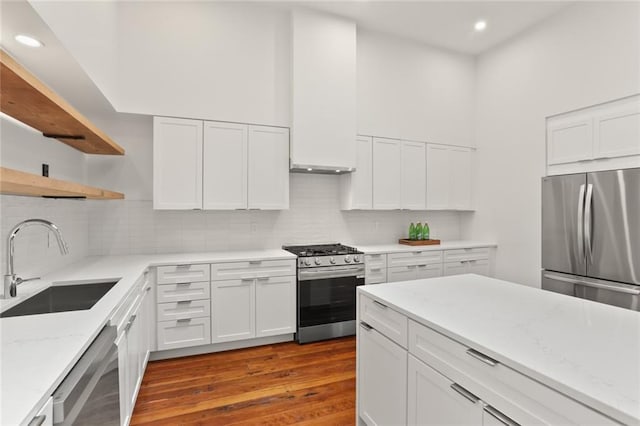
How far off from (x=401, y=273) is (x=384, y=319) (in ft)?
7.45

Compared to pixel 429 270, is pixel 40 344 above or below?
above

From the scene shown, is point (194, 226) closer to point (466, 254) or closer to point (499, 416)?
point (499, 416)

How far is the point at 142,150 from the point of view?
3434mm

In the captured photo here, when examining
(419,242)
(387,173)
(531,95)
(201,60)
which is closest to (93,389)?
(201,60)

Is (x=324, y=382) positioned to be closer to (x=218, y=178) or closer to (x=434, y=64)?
(x=218, y=178)

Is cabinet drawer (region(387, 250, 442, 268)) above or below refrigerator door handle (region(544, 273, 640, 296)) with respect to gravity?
above

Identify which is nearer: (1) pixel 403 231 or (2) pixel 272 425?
(2) pixel 272 425

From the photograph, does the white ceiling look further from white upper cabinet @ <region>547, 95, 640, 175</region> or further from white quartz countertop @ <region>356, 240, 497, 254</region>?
white quartz countertop @ <region>356, 240, 497, 254</region>

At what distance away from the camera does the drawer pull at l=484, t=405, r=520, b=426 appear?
103cm

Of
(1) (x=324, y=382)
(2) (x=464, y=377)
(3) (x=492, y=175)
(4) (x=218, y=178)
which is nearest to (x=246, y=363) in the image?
(1) (x=324, y=382)

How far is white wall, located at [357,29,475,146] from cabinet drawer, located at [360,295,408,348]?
270 centimetres

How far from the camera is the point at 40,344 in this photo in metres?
1.14

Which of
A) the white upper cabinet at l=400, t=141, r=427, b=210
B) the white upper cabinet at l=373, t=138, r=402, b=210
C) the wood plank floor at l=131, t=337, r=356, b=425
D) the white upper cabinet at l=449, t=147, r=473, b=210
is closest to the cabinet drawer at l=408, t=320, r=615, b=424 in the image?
the wood plank floor at l=131, t=337, r=356, b=425

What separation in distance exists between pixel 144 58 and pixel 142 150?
92 cm
